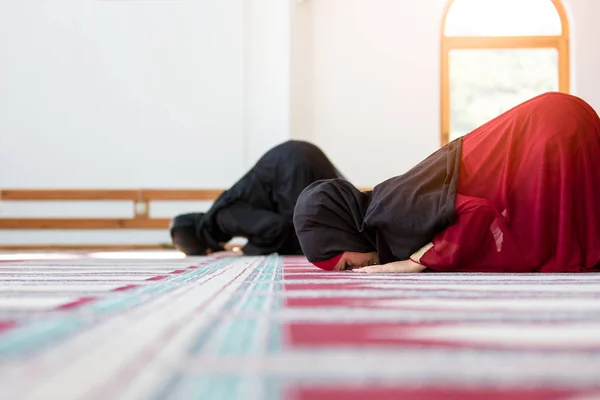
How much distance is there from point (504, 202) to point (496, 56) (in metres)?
3.61

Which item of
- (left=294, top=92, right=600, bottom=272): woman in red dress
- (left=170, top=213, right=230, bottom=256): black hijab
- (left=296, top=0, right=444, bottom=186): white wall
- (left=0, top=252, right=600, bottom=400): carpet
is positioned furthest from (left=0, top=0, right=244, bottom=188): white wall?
(left=0, top=252, right=600, bottom=400): carpet

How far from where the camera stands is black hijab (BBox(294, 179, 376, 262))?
72.5 inches

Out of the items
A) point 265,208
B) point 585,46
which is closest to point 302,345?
point 265,208

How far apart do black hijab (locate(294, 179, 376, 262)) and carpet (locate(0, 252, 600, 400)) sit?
0.74 metres

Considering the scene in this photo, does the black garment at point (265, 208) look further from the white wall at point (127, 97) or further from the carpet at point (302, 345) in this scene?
Answer: the carpet at point (302, 345)

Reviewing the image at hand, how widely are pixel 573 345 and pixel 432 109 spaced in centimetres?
441

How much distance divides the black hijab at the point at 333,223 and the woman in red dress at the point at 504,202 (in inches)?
0.5

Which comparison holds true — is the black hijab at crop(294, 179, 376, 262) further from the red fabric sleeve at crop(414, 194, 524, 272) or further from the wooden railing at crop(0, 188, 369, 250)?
the wooden railing at crop(0, 188, 369, 250)

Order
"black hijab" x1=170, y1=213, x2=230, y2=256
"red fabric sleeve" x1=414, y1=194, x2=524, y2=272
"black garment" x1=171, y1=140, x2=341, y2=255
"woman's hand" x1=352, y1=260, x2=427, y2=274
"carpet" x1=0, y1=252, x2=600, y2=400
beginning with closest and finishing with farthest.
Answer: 1. "carpet" x1=0, y1=252, x2=600, y2=400
2. "red fabric sleeve" x1=414, y1=194, x2=524, y2=272
3. "woman's hand" x1=352, y1=260, x2=427, y2=274
4. "black garment" x1=171, y1=140, x2=341, y2=255
5. "black hijab" x1=170, y1=213, x2=230, y2=256

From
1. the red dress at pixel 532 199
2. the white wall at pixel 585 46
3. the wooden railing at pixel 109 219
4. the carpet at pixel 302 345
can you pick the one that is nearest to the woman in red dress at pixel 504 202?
the red dress at pixel 532 199

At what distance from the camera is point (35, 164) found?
16.1 ft

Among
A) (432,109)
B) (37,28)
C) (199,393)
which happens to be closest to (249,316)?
(199,393)

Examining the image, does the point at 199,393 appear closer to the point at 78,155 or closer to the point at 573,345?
the point at 573,345

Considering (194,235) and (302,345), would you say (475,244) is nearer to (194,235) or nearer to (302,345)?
(302,345)
